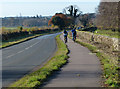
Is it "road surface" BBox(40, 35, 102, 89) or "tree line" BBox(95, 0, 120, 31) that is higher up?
"tree line" BBox(95, 0, 120, 31)

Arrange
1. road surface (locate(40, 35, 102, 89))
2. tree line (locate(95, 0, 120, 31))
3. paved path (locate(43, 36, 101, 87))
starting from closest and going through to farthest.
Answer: road surface (locate(40, 35, 102, 89)), paved path (locate(43, 36, 101, 87)), tree line (locate(95, 0, 120, 31))

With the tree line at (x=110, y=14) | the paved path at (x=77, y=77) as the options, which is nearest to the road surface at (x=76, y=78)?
the paved path at (x=77, y=77)

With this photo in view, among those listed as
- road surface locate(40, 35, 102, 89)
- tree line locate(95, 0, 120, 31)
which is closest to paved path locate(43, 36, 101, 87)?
road surface locate(40, 35, 102, 89)

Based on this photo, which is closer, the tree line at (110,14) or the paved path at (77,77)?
the paved path at (77,77)

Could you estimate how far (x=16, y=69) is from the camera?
13406 mm

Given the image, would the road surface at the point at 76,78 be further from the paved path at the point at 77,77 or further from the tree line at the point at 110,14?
the tree line at the point at 110,14

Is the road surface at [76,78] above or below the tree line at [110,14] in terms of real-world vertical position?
below

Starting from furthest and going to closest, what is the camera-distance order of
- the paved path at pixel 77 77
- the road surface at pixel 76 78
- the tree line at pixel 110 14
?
the tree line at pixel 110 14
the paved path at pixel 77 77
the road surface at pixel 76 78

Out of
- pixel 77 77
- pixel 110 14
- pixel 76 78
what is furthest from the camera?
pixel 110 14

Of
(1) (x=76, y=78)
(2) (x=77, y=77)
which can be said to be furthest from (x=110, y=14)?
(1) (x=76, y=78)

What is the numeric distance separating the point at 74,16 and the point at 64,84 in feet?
321

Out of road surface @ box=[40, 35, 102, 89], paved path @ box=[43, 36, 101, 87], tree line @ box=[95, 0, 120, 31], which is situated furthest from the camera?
tree line @ box=[95, 0, 120, 31]

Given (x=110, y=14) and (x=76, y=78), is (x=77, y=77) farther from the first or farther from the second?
(x=110, y=14)

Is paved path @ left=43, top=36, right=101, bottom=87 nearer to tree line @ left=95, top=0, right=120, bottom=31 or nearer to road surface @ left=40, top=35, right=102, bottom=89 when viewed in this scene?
road surface @ left=40, top=35, right=102, bottom=89
